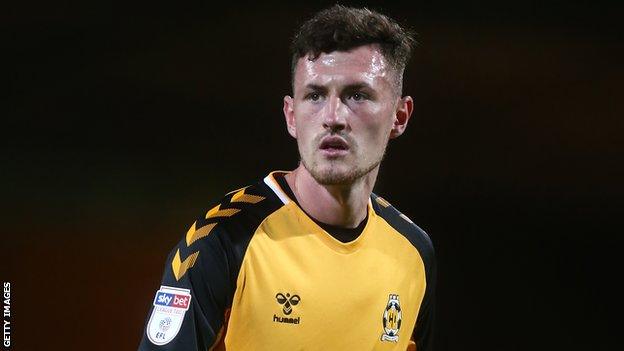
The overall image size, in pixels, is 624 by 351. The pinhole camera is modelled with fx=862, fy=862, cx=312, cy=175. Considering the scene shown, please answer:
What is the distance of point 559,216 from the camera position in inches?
121

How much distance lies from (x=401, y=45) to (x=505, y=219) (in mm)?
1440

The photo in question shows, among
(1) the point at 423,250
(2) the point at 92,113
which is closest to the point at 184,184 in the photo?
(2) the point at 92,113

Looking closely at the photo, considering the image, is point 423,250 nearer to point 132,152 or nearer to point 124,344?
point 124,344

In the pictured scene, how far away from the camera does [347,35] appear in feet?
5.40

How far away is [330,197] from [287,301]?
233 mm

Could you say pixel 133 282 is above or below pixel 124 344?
above

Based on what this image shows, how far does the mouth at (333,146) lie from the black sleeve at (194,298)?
9.8 inches

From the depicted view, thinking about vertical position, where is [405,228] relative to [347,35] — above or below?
below

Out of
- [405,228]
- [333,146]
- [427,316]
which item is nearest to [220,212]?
[333,146]

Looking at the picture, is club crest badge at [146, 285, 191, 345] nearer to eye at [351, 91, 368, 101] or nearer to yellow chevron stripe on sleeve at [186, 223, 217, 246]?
yellow chevron stripe on sleeve at [186, 223, 217, 246]

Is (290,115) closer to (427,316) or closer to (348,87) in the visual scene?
(348,87)

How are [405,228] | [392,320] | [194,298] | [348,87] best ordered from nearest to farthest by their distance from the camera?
1. [194,298]
2. [348,87]
3. [392,320]
4. [405,228]

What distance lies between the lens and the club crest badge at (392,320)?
1.74 metres

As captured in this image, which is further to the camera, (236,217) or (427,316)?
(427,316)
